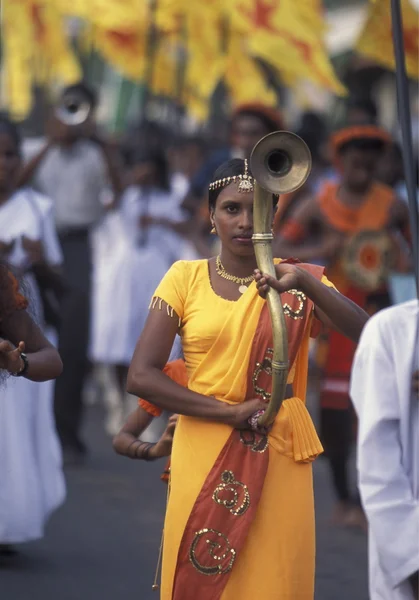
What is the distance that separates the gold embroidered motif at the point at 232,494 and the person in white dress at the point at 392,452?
0.40 m

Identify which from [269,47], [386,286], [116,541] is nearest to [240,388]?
[116,541]

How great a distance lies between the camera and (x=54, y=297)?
885 centimetres

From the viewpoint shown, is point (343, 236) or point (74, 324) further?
point (74, 324)

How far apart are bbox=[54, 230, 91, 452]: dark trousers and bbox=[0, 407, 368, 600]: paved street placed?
1.07 meters

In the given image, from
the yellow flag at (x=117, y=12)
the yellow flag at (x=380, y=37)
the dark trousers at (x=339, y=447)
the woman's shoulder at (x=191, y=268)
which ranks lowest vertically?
the dark trousers at (x=339, y=447)

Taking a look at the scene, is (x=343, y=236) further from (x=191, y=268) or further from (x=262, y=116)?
(x=191, y=268)

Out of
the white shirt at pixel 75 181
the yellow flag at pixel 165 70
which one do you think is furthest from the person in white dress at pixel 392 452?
the yellow flag at pixel 165 70

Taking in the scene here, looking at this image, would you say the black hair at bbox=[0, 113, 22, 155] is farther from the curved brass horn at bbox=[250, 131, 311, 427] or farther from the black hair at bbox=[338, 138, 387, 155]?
the curved brass horn at bbox=[250, 131, 311, 427]

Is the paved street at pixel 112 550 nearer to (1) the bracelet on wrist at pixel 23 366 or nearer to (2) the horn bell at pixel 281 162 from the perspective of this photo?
(1) the bracelet on wrist at pixel 23 366

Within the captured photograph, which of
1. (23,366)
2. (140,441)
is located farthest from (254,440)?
(23,366)

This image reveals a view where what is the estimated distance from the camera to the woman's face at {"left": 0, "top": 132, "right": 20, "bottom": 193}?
8.02 meters

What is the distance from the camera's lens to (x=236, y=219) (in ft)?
15.8

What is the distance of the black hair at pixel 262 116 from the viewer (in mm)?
9047

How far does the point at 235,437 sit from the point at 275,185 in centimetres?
81
